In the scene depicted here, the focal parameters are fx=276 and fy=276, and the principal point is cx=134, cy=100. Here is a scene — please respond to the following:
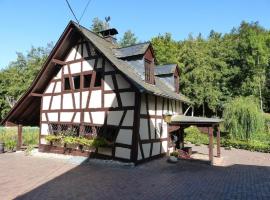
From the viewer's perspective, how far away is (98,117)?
15109 mm

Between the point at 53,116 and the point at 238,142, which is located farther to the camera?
the point at 238,142

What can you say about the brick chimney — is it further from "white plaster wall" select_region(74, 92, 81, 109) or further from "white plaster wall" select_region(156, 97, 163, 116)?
"white plaster wall" select_region(156, 97, 163, 116)

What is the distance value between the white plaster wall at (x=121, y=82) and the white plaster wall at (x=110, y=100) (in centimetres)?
62

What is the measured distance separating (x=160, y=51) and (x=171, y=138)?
20.1 meters

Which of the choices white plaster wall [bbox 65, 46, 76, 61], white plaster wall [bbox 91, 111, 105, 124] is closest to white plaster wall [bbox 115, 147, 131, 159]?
white plaster wall [bbox 91, 111, 105, 124]

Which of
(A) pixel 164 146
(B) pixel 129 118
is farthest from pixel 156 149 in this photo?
(B) pixel 129 118

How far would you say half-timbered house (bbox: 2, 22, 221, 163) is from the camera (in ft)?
45.9

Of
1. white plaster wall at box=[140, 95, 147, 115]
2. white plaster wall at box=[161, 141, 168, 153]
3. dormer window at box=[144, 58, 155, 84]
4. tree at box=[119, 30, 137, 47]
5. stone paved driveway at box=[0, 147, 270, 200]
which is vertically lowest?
stone paved driveway at box=[0, 147, 270, 200]

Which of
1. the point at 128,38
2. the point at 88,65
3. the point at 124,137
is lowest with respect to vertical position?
the point at 124,137

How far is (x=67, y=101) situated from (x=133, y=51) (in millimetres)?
5086

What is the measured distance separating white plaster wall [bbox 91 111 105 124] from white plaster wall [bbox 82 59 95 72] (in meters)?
2.63

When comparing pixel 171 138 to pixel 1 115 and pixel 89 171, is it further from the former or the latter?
pixel 1 115

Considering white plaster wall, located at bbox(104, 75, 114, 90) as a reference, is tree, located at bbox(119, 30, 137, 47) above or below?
above

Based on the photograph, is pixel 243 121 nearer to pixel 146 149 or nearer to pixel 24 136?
pixel 146 149
